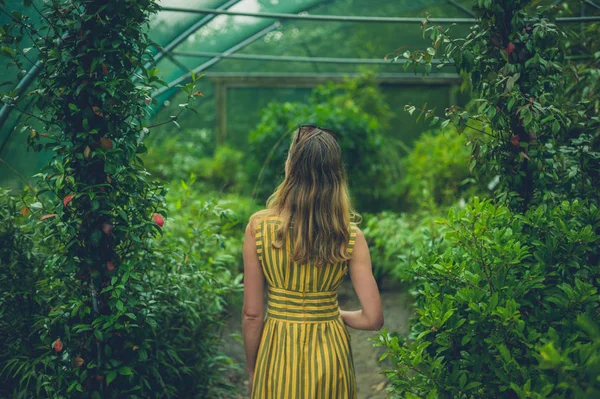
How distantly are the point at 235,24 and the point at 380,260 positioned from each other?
12.8 ft

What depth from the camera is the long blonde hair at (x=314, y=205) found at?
199 centimetres

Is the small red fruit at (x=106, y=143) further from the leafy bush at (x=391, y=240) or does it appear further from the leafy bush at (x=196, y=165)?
the leafy bush at (x=196, y=165)

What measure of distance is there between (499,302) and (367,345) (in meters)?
2.58

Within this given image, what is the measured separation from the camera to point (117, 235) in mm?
2398

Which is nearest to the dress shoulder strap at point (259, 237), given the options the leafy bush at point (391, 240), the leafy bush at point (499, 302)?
the leafy bush at point (499, 302)

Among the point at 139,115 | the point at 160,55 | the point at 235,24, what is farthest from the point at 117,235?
the point at 235,24

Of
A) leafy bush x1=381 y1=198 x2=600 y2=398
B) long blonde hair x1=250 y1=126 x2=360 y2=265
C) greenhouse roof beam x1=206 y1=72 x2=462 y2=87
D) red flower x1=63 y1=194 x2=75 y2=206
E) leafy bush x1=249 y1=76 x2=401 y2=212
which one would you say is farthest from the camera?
greenhouse roof beam x1=206 y1=72 x2=462 y2=87

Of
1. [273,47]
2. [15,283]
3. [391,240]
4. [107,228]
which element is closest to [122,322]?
[107,228]

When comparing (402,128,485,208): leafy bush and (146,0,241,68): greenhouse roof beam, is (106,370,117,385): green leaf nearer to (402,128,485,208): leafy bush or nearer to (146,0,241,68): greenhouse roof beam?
(146,0,241,68): greenhouse roof beam

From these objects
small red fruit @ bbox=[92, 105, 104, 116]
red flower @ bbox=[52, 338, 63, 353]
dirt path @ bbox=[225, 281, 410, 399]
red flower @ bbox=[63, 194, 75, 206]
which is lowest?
dirt path @ bbox=[225, 281, 410, 399]

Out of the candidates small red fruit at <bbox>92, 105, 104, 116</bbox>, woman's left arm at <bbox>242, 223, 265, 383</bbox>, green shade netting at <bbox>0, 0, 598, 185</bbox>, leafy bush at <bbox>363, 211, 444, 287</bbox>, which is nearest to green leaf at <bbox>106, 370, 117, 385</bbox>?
woman's left arm at <bbox>242, 223, 265, 383</bbox>

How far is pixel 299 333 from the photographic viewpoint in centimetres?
205

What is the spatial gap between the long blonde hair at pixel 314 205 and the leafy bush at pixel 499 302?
42cm

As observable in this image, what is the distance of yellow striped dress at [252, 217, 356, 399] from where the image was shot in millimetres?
2025
